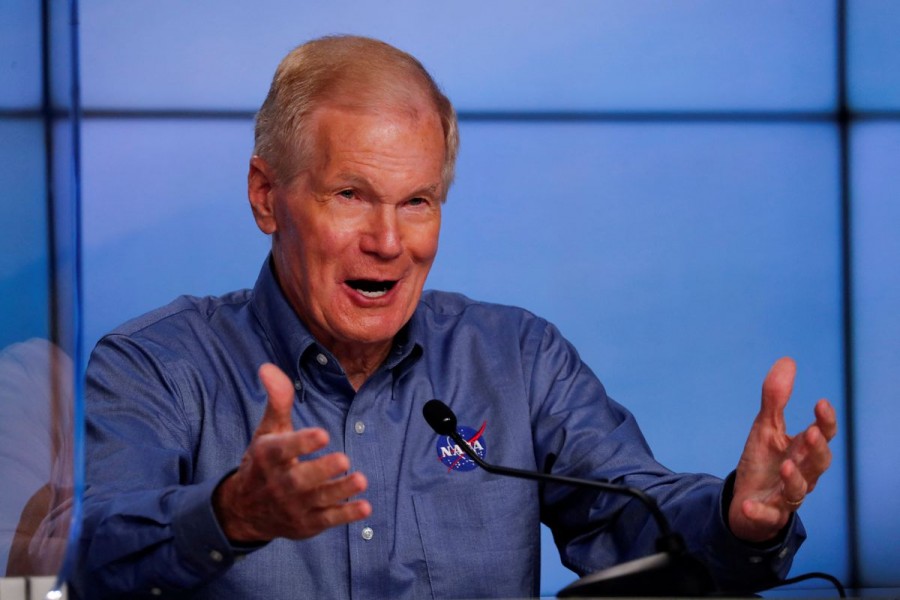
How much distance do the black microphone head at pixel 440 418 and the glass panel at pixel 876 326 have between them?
1.83 m

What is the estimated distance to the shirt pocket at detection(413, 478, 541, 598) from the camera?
1711mm

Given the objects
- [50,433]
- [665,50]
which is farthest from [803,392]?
[50,433]

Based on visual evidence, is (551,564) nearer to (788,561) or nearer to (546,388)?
(546,388)

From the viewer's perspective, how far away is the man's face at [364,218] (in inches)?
68.7

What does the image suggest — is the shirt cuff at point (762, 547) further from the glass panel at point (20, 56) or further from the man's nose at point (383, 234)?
the glass panel at point (20, 56)

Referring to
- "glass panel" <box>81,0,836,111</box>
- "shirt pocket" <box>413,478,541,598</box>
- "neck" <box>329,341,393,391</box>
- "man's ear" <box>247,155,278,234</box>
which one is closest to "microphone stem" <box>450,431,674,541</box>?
"shirt pocket" <box>413,478,541,598</box>

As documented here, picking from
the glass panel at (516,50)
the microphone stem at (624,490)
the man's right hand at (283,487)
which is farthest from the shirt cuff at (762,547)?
the glass panel at (516,50)

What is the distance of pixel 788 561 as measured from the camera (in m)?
1.51

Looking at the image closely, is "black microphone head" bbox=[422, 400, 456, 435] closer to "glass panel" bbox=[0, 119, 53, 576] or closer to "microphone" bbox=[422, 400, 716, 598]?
"microphone" bbox=[422, 400, 716, 598]

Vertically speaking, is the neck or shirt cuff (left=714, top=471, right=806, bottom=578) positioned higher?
the neck

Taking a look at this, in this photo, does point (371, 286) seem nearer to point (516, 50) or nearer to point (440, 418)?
point (440, 418)

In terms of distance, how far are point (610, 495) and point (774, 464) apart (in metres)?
0.32

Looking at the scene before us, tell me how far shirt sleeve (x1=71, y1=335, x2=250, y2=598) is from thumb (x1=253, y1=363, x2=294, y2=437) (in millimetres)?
89

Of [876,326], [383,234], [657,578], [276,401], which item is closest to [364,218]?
[383,234]
